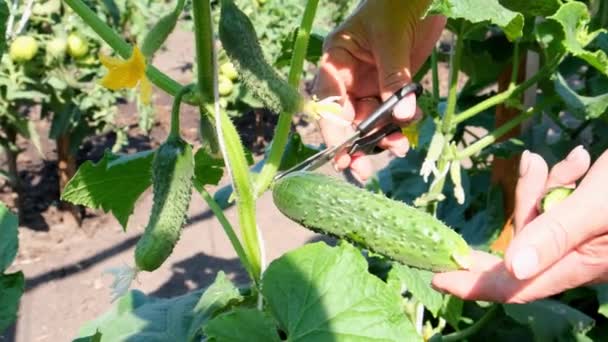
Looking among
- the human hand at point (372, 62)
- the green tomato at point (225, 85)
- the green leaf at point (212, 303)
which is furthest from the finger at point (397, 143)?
the green tomato at point (225, 85)

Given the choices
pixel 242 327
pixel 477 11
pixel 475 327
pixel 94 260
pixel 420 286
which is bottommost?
pixel 94 260

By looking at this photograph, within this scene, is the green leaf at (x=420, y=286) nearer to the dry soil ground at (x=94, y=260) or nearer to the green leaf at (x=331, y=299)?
the green leaf at (x=331, y=299)

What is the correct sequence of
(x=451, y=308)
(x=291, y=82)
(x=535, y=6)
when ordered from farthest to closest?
(x=451, y=308)
(x=535, y=6)
(x=291, y=82)

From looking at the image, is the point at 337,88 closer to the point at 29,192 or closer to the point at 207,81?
the point at 207,81

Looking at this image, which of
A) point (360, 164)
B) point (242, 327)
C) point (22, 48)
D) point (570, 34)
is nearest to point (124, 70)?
point (242, 327)

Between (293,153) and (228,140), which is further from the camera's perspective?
(293,153)

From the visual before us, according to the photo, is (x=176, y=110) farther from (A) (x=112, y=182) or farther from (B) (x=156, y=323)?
(B) (x=156, y=323)

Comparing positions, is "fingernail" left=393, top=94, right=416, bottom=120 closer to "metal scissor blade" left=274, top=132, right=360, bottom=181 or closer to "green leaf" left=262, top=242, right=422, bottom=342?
"metal scissor blade" left=274, top=132, right=360, bottom=181
